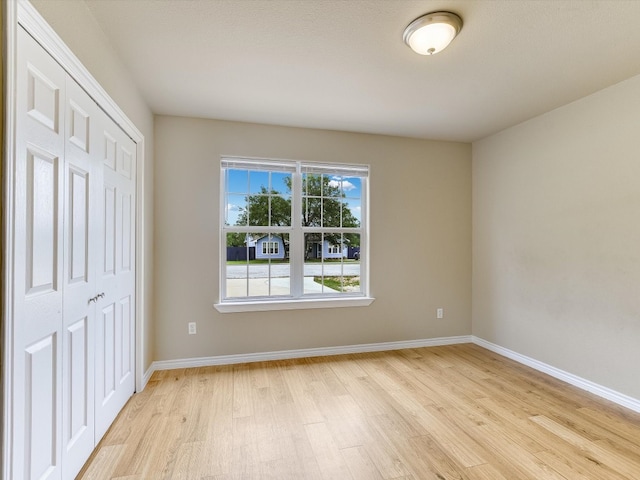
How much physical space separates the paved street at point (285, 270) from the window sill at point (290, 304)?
0.29 metres

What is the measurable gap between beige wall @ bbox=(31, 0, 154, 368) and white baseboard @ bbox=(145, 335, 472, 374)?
0.25 m

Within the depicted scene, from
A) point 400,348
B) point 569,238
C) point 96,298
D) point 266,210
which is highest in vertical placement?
point 266,210

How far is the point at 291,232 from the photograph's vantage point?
3498 mm

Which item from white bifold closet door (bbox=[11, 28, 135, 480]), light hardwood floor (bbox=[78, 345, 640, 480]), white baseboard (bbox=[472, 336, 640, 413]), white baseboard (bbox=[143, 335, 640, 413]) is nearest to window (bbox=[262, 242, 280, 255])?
white baseboard (bbox=[143, 335, 640, 413])

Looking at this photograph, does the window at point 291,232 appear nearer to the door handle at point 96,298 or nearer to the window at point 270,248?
the window at point 270,248

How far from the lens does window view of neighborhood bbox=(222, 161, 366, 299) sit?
3.38 meters

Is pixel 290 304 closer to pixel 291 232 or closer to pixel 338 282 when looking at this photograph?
pixel 338 282

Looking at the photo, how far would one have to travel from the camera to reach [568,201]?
2.86m

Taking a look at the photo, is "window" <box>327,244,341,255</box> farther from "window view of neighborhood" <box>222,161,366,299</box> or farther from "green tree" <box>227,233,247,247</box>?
"green tree" <box>227,233,247,247</box>

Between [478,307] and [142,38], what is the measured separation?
166 inches

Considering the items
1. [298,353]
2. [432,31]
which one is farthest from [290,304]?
[432,31]

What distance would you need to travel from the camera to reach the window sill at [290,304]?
322 centimetres

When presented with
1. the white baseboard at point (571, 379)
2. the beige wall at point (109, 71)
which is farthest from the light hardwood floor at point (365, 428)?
the beige wall at point (109, 71)

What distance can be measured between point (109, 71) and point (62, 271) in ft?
4.43
